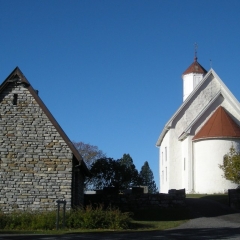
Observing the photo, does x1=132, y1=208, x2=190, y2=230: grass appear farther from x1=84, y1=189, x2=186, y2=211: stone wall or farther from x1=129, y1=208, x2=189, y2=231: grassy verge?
x1=84, y1=189, x2=186, y2=211: stone wall

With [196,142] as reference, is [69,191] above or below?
below

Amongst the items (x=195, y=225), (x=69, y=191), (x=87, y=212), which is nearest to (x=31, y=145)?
(x=69, y=191)

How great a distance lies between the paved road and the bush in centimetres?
233

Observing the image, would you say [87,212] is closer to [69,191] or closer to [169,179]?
[69,191]

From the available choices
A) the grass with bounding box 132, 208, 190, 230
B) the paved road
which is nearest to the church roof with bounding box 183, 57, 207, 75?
the paved road

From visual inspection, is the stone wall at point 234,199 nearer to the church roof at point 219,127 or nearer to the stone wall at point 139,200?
the stone wall at point 139,200

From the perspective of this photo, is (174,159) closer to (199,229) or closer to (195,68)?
(195,68)

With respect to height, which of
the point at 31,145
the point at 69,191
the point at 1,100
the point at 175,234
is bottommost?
the point at 175,234

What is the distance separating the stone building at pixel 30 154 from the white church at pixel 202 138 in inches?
829

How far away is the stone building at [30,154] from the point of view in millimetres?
25938

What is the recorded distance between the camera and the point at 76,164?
89.2ft

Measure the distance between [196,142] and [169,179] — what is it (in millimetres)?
5928

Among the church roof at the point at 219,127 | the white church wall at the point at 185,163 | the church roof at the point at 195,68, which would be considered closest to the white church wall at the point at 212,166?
the church roof at the point at 219,127

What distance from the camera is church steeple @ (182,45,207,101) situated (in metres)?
59.3
